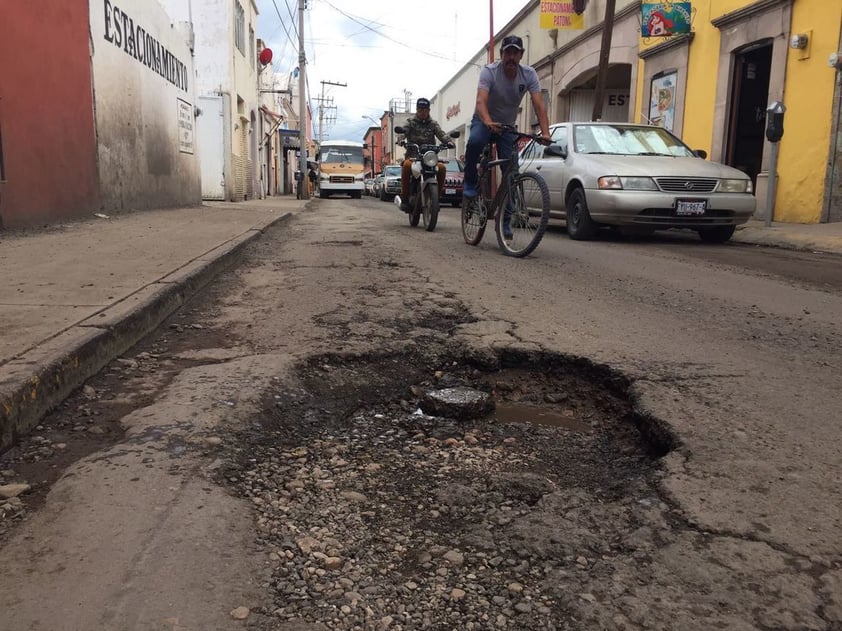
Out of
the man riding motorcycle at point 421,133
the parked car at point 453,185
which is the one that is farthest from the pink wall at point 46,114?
the parked car at point 453,185

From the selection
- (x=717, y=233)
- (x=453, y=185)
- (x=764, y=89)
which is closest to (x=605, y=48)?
(x=764, y=89)

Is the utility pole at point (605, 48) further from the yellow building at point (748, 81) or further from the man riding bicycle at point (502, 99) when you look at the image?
the man riding bicycle at point (502, 99)

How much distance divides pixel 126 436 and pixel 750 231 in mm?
9115

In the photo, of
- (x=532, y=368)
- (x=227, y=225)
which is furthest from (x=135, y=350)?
(x=227, y=225)

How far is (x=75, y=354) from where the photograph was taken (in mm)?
2559

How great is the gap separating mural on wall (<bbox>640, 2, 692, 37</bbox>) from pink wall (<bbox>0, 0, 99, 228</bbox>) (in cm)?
1078

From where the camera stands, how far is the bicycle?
588 centimetres

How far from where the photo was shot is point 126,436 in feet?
7.02

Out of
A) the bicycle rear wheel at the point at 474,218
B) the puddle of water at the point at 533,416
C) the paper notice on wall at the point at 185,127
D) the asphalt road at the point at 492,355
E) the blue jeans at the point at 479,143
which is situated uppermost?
the paper notice on wall at the point at 185,127

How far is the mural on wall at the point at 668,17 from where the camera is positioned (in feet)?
45.8

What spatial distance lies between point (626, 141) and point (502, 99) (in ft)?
9.00

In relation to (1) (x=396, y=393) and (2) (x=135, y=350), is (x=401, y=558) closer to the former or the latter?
(1) (x=396, y=393)

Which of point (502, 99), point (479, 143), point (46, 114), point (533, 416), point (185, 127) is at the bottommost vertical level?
point (533, 416)

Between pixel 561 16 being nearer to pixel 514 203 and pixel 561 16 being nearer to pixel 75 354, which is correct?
pixel 514 203
